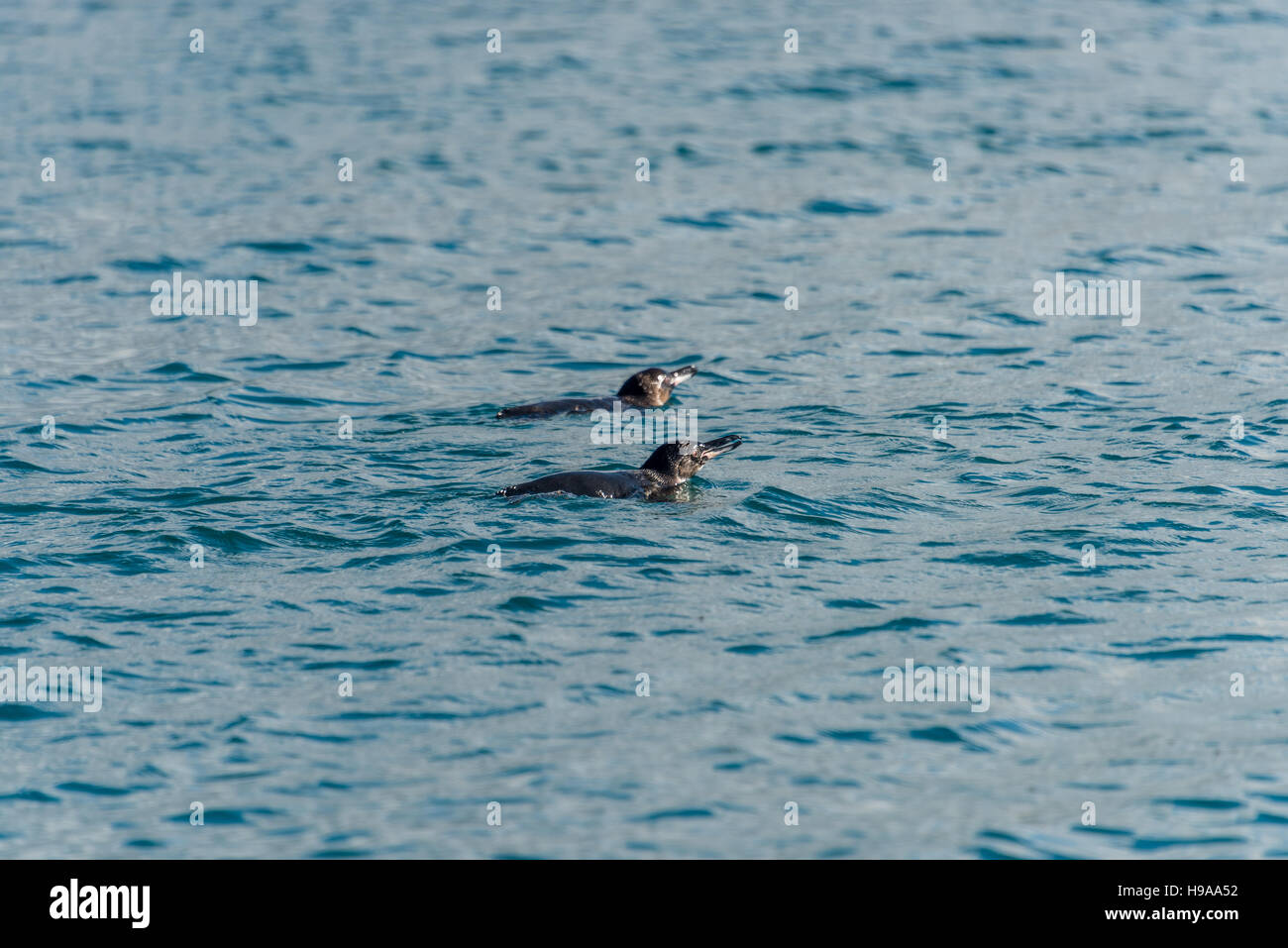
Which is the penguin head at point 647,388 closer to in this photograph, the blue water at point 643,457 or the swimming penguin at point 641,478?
the blue water at point 643,457

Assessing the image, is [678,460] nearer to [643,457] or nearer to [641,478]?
[641,478]

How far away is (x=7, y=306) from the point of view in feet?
61.5

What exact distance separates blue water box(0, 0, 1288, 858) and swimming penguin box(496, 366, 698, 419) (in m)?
0.28

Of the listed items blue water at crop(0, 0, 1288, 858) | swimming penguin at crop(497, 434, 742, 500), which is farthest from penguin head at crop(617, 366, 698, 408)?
swimming penguin at crop(497, 434, 742, 500)

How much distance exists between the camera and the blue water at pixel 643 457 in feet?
28.6

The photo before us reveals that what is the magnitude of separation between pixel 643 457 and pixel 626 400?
1.26m


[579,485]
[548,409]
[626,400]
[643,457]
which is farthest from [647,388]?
[579,485]

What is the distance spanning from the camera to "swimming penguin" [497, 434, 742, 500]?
1228 cm

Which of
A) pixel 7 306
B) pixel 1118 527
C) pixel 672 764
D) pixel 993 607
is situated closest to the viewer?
pixel 672 764

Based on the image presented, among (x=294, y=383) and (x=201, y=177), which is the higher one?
(x=201, y=177)
